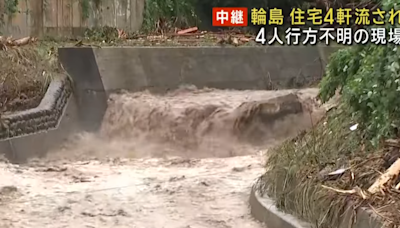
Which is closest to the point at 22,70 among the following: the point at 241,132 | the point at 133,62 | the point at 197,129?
the point at 133,62

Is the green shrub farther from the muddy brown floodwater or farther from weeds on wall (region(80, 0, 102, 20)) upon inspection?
weeds on wall (region(80, 0, 102, 20))

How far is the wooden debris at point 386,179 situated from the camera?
3312 mm

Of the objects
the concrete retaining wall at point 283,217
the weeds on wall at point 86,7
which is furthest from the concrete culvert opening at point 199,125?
the concrete retaining wall at point 283,217

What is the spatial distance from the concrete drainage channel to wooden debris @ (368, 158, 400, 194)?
11.0 ft

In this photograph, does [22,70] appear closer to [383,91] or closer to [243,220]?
[243,220]

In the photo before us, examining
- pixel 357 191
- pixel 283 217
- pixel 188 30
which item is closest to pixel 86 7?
pixel 188 30

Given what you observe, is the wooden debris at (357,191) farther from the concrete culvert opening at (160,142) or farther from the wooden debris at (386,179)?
the concrete culvert opening at (160,142)

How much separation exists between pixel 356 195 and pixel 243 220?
1250mm

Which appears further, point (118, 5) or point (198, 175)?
point (118, 5)

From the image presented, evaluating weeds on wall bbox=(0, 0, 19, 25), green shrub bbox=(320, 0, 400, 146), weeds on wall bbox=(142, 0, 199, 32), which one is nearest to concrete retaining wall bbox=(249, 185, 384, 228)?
green shrub bbox=(320, 0, 400, 146)

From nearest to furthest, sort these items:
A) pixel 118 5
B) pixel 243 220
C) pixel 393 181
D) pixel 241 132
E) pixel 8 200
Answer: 1. pixel 393 181
2. pixel 243 220
3. pixel 8 200
4. pixel 241 132
5. pixel 118 5

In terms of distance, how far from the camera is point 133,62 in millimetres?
8797
